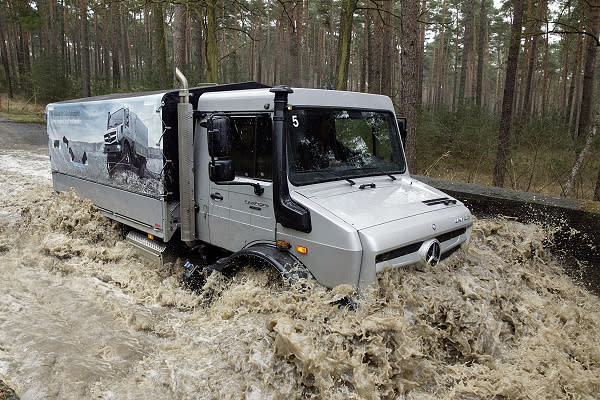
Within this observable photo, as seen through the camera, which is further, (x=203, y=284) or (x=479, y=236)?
(x=479, y=236)

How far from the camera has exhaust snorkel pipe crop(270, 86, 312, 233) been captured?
4.07 metres

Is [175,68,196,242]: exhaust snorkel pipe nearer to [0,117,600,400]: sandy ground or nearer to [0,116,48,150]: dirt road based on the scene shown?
[0,117,600,400]: sandy ground

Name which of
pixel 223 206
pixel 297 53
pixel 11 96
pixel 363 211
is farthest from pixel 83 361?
pixel 11 96

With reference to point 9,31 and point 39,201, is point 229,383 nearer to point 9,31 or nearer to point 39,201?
point 39,201

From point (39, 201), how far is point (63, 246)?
282 cm

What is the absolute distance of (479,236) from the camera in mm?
5770

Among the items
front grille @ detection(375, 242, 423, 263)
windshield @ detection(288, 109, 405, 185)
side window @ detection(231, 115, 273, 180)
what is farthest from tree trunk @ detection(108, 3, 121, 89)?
front grille @ detection(375, 242, 423, 263)

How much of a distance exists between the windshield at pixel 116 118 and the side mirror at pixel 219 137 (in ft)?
8.49

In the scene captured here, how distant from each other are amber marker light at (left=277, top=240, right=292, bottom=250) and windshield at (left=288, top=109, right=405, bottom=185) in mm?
576

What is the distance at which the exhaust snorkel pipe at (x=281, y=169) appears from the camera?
4066mm

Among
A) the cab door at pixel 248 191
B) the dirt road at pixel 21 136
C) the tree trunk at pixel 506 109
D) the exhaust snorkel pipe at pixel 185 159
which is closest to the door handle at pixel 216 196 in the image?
the cab door at pixel 248 191

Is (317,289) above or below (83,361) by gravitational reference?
above

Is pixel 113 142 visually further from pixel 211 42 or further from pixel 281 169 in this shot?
pixel 211 42

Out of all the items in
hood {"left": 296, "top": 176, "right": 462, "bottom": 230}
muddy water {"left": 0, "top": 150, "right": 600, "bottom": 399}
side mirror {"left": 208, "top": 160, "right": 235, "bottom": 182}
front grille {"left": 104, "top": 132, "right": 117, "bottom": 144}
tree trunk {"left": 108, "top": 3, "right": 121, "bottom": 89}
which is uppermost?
tree trunk {"left": 108, "top": 3, "right": 121, "bottom": 89}
